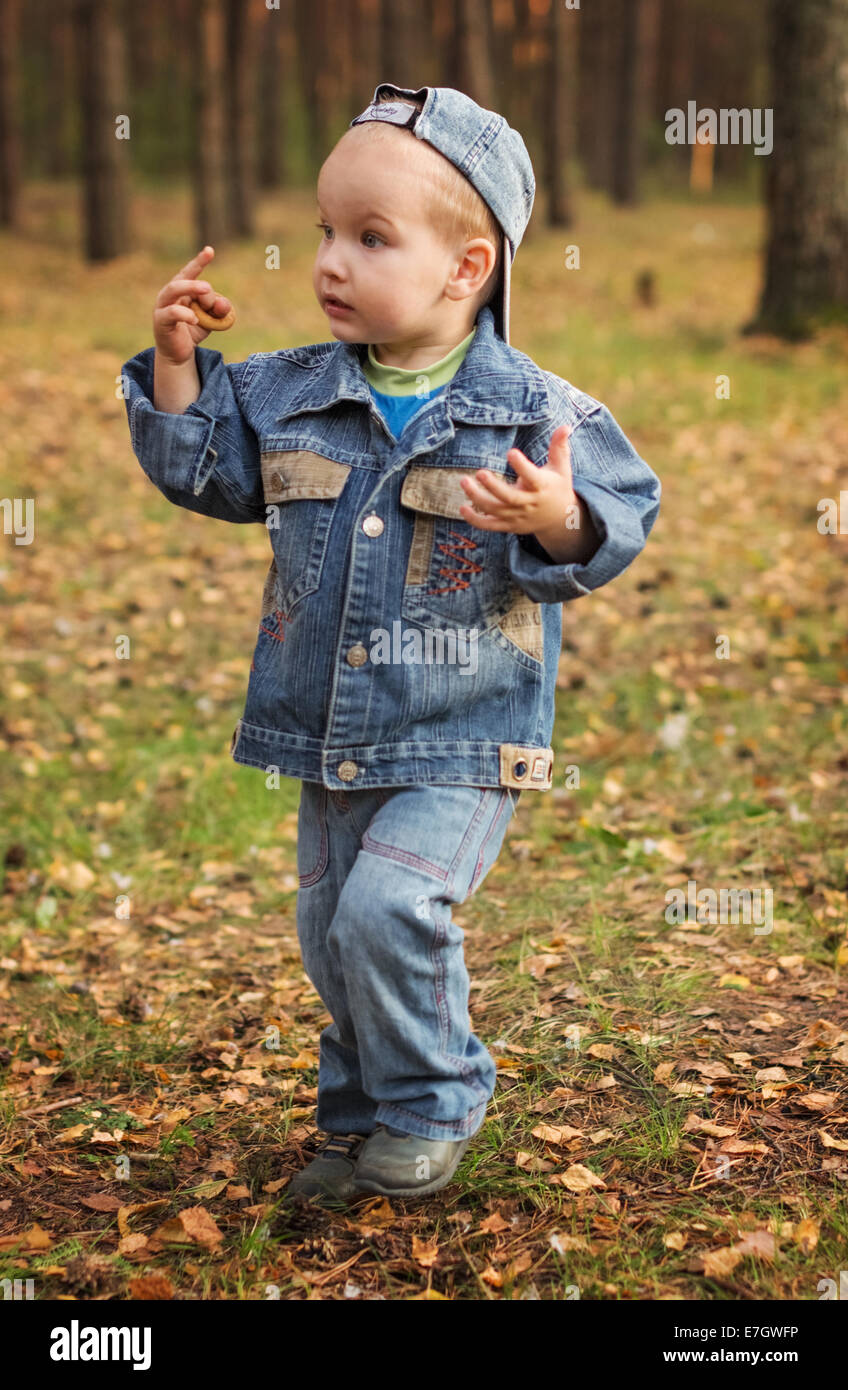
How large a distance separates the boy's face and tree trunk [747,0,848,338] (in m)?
10.4

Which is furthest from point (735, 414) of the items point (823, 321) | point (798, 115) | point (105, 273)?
point (105, 273)

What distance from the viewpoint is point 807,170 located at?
11.6 metres

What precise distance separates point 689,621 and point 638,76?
72.2 ft

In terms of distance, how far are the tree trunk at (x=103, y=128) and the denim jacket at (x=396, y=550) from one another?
54.1 ft

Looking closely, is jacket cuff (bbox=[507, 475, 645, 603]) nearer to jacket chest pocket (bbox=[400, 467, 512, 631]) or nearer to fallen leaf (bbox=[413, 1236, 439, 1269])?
jacket chest pocket (bbox=[400, 467, 512, 631])

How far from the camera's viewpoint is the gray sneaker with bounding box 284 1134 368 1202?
288cm

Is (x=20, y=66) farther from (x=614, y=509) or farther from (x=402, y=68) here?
(x=614, y=509)

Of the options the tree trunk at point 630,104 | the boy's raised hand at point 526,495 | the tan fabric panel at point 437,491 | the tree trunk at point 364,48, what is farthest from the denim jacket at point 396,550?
the tree trunk at point 364,48

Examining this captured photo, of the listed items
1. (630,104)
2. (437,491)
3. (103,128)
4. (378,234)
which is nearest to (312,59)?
(630,104)

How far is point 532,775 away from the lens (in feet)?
8.87

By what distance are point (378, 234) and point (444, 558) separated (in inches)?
24.3

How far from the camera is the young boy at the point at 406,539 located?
2.48 metres

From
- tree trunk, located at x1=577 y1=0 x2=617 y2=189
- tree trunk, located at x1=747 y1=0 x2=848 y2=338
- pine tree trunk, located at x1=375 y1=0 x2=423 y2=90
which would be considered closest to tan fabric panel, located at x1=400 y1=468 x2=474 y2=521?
tree trunk, located at x1=747 y1=0 x2=848 y2=338

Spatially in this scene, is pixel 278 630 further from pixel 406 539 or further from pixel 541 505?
pixel 541 505
